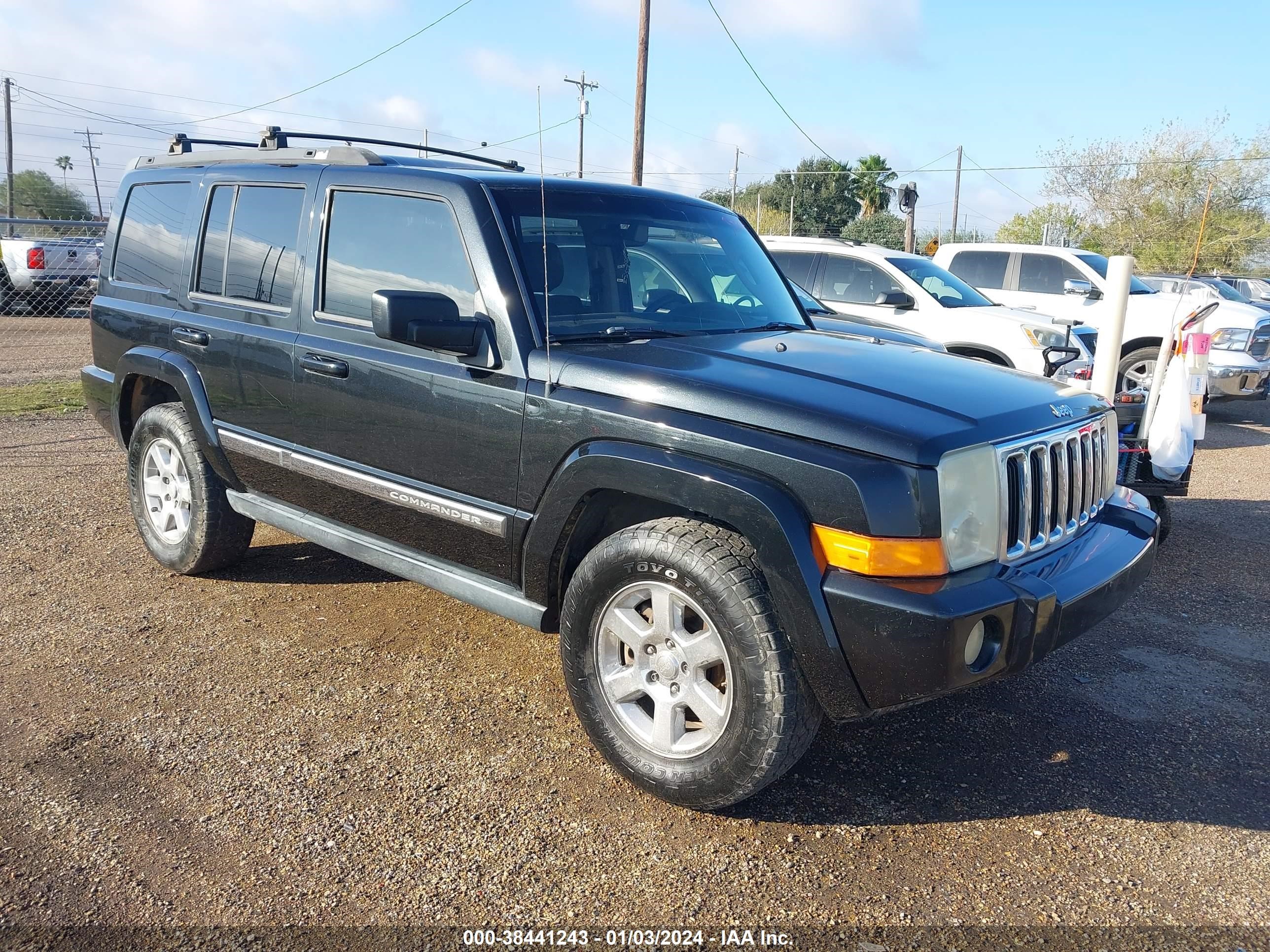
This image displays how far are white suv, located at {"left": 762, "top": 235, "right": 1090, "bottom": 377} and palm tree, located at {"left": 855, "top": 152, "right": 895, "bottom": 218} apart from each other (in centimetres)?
4387

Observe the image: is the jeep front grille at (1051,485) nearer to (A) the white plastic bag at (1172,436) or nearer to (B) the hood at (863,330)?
(B) the hood at (863,330)

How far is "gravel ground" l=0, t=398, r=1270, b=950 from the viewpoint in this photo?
8.75 ft

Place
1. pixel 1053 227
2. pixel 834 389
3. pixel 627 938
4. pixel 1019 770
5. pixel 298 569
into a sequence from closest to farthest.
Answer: pixel 627 938, pixel 834 389, pixel 1019 770, pixel 298 569, pixel 1053 227

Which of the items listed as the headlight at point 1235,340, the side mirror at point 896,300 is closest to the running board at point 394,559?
the side mirror at point 896,300

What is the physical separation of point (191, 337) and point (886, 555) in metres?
3.45

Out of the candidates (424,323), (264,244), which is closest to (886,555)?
(424,323)

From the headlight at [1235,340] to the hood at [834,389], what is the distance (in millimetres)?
9223

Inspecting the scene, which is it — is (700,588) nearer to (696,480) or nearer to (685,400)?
(696,480)

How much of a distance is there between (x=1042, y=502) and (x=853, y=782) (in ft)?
3.64

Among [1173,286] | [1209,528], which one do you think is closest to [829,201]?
[1173,286]

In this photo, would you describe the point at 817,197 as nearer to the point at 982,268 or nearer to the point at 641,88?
the point at 641,88

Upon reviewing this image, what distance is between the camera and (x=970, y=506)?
110 inches

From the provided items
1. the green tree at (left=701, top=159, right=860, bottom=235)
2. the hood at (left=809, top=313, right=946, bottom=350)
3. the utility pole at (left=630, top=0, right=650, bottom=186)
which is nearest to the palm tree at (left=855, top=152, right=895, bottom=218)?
the green tree at (left=701, top=159, right=860, bottom=235)

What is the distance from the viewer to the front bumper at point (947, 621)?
2.61 meters
